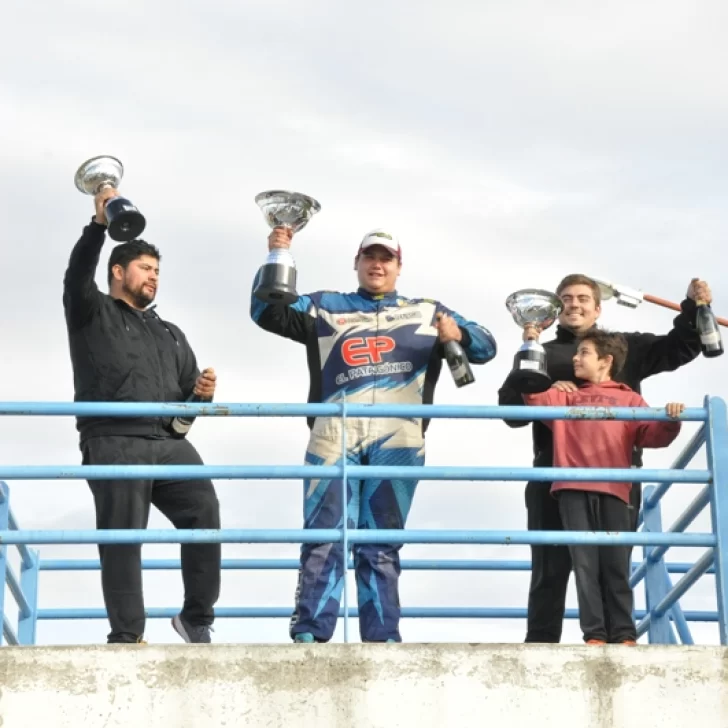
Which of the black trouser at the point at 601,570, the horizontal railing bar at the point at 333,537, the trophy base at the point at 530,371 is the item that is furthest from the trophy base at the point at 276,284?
the black trouser at the point at 601,570

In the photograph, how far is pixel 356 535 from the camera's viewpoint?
24.4 feet

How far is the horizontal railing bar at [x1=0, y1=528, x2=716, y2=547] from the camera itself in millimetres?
7348

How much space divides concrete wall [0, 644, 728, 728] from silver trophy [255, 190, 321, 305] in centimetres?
196

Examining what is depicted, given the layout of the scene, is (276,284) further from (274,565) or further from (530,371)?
(274,565)

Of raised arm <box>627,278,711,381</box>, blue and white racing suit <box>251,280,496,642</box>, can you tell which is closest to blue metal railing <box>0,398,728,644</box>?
blue and white racing suit <box>251,280,496,642</box>

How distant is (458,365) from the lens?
821 cm

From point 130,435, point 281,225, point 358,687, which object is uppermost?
point 281,225

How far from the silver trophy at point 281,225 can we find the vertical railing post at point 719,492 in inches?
85.9

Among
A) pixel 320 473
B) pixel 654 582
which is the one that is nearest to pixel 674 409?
pixel 320 473

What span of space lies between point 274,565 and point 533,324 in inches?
105

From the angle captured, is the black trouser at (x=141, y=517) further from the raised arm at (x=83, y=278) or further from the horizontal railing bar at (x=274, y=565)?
the horizontal railing bar at (x=274, y=565)

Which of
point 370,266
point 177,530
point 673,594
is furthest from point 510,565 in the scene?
point 177,530

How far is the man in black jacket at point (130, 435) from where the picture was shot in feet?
25.2

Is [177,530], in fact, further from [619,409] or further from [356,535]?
[619,409]
